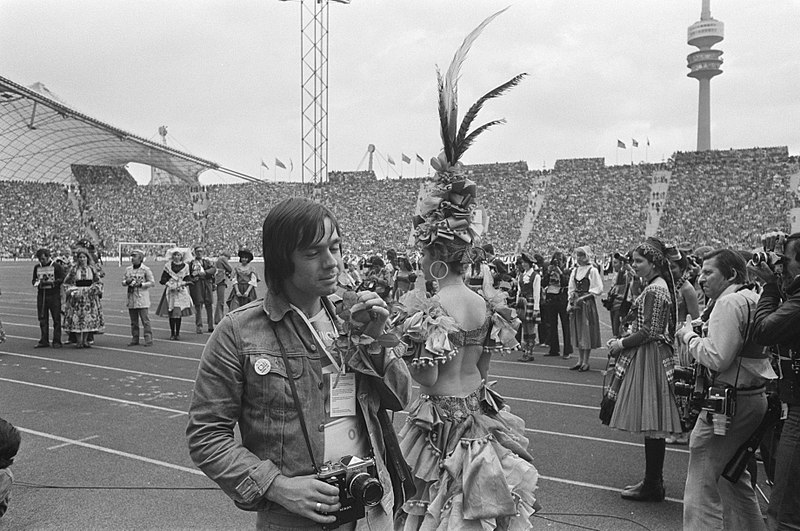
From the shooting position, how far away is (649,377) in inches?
184

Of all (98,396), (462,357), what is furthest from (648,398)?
(98,396)

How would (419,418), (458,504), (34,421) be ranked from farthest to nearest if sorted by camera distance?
1. (34,421)
2. (419,418)
3. (458,504)

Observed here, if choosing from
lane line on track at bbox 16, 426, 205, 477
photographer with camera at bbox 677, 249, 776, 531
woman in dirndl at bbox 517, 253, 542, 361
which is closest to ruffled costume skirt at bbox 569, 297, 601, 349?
woman in dirndl at bbox 517, 253, 542, 361

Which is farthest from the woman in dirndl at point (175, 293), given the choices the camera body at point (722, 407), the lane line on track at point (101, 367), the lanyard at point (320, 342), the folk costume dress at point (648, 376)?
the lanyard at point (320, 342)

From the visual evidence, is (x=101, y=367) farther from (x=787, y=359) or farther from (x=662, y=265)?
(x=787, y=359)

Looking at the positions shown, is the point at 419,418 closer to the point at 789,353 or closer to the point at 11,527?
the point at 789,353

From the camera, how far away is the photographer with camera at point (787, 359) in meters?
2.91

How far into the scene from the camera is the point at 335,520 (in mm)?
1736

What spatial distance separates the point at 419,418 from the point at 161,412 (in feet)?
16.3

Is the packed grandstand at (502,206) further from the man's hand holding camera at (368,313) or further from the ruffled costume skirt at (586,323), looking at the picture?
the man's hand holding camera at (368,313)

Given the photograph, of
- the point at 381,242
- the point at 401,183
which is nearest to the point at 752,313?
the point at 381,242

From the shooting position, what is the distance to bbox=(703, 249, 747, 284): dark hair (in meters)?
3.84

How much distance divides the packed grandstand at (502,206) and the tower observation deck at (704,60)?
2738 inches

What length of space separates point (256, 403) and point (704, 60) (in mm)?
131945
